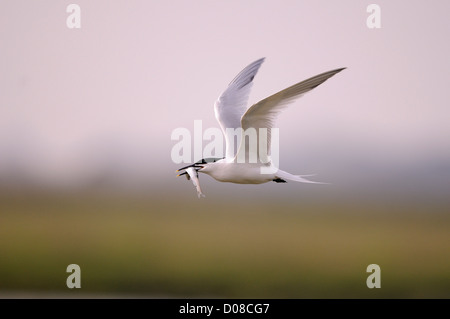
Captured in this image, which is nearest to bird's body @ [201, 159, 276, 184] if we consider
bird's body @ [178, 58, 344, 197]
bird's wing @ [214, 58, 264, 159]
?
bird's body @ [178, 58, 344, 197]

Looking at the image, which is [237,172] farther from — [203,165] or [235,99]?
[235,99]

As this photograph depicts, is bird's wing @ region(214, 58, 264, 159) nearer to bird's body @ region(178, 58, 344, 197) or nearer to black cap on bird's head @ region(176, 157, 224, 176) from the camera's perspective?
bird's body @ region(178, 58, 344, 197)

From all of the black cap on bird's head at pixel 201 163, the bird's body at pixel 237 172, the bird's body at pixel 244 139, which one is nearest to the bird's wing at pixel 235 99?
the bird's body at pixel 244 139

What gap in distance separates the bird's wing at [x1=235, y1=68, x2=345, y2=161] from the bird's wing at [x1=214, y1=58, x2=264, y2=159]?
0.51 metres

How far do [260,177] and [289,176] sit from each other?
0.16 meters

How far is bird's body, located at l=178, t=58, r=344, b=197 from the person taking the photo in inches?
114

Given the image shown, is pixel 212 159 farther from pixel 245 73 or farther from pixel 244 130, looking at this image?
pixel 245 73

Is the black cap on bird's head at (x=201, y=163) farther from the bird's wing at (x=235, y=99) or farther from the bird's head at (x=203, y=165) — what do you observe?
the bird's wing at (x=235, y=99)

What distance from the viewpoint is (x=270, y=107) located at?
9.79ft

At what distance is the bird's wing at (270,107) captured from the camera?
2.75 m

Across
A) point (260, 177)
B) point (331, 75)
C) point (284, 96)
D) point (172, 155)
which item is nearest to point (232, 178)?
point (260, 177)

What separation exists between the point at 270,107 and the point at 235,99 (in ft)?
3.05

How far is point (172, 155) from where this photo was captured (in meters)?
3.44

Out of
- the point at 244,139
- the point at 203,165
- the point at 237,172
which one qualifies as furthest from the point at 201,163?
the point at 244,139
